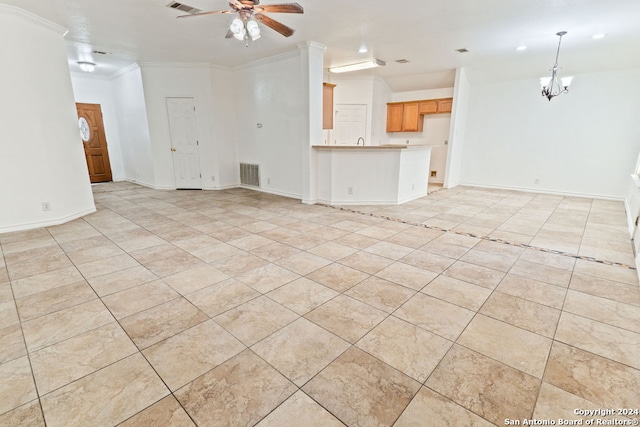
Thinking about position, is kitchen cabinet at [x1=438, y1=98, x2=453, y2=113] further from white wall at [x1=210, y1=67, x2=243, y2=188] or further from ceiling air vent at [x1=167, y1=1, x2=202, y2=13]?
ceiling air vent at [x1=167, y1=1, x2=202, y2=13]

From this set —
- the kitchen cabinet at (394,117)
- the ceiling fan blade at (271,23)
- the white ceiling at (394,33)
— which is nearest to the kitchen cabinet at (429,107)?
the kitchen cabinet at (394,117)

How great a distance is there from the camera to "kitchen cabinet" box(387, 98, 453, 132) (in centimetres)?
748

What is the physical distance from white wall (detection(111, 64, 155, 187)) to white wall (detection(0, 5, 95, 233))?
2.32 metres

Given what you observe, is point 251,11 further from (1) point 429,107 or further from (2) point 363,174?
(1) point 429,107

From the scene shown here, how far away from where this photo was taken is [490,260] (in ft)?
9.91

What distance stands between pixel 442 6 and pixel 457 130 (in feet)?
13.2

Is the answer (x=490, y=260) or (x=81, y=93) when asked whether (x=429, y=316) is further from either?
(x=81, y=93)

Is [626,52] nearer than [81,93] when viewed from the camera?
Yes

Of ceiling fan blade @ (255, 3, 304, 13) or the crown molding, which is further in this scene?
the crown molding

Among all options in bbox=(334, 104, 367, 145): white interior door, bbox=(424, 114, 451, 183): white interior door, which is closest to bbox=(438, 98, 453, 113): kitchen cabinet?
bbox=(424, 114, 451, 183): white interior door

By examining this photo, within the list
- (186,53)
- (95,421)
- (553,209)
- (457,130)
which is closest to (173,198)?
(186,53)

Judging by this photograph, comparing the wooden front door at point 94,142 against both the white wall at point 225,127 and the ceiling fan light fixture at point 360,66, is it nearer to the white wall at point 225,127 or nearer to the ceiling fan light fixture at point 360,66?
the white wall at point 225,127

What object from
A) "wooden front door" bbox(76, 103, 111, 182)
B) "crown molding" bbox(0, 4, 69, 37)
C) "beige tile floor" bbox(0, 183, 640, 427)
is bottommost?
"beige tile floor" bbox(0, 183, 640, 427)

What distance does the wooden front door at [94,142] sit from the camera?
7.63m
